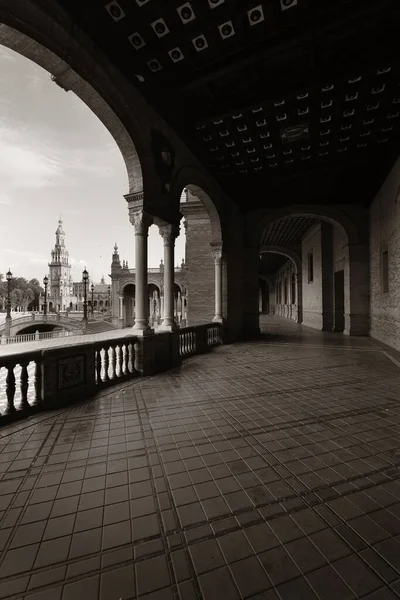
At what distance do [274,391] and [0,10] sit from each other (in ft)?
22.4

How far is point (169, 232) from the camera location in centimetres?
789

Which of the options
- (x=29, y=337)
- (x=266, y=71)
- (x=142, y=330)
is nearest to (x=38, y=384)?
(x=142, y=330)

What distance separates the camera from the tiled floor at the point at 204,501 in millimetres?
1723

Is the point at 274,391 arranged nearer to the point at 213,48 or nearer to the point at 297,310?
the point at 213,48

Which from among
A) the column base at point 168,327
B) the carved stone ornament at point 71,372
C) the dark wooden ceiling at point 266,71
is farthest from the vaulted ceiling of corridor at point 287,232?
the carved stone ornament at point 71,372

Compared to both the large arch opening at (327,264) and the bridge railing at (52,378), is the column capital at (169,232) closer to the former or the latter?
the bridge railing at (52,378)

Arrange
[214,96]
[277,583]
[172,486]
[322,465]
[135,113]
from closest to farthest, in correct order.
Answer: [277,583] < [172,486] < [322,465] < [135,113] < [214,96]

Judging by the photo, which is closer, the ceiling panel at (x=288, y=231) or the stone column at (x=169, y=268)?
the stone column at (x=169, y=268)

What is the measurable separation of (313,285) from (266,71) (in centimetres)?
1418

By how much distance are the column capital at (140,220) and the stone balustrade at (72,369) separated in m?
2.44

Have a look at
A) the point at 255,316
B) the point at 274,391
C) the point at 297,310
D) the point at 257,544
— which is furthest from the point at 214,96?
the point at 297,310

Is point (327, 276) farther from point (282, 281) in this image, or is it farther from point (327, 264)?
point (282, 281)

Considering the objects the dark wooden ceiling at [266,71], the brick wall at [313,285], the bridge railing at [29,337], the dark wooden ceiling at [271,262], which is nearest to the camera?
the dark wooden ceiling at [266,71]

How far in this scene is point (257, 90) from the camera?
660 cm
